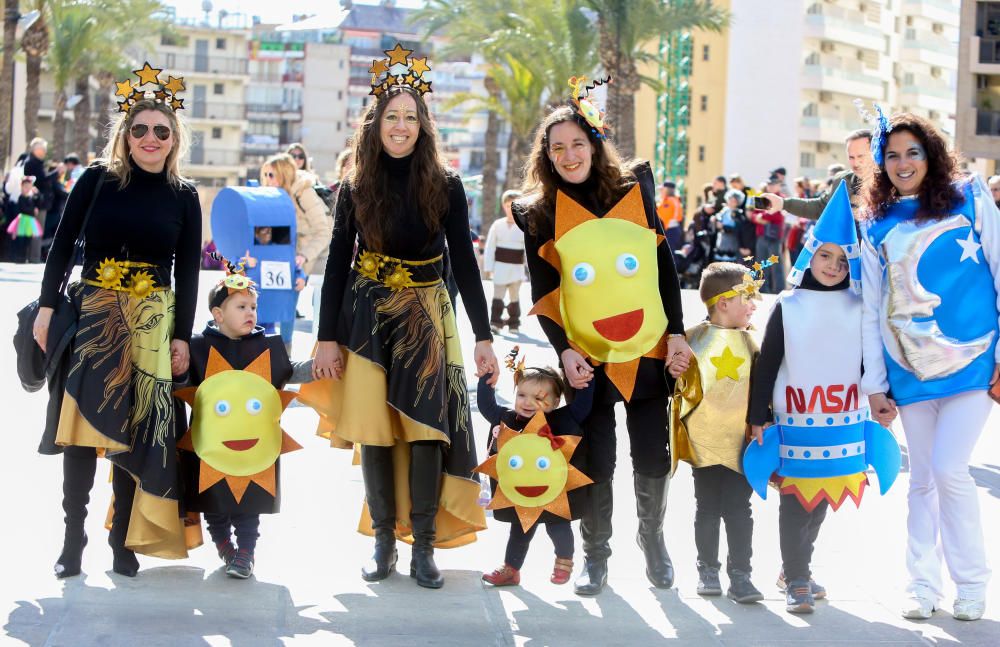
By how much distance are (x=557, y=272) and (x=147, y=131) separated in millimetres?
1669

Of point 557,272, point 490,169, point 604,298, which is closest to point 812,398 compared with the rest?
point 604,298

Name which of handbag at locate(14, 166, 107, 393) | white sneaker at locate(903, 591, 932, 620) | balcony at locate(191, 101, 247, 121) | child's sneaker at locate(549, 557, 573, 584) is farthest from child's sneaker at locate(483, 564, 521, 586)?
balcony at locate(191, 101, 247, 121)

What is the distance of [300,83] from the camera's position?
385ft

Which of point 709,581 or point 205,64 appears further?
point 205,64

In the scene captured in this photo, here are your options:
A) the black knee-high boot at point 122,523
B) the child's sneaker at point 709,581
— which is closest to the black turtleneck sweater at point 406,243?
the black knee-high boot at point 122,523

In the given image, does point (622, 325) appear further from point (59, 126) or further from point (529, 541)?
point (59, 126)

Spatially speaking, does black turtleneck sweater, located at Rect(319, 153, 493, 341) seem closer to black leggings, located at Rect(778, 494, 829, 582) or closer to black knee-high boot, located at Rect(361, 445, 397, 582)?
black knee-high boot, located at Rect(361, 445, 397, 582)

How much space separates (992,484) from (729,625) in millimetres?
3365

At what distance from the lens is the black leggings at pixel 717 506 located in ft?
18.5

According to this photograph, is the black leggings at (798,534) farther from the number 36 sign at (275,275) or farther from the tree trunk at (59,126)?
the tree trunk at (59,126)

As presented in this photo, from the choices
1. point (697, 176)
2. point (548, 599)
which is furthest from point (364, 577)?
point (697, 176)

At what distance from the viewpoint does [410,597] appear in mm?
Result: 5562

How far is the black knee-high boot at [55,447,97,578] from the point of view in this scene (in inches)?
221

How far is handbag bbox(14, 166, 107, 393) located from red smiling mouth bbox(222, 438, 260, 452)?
0.70 m
